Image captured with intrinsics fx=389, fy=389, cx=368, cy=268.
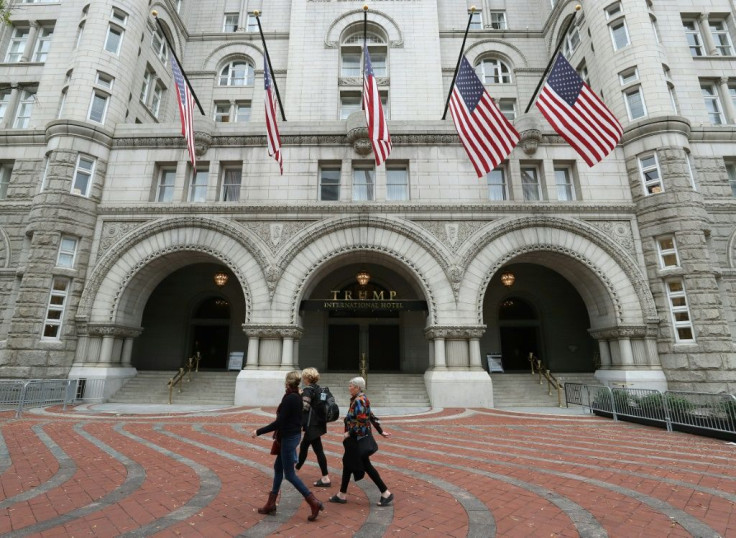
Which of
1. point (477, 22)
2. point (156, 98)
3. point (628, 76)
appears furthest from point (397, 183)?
point (477, 22)

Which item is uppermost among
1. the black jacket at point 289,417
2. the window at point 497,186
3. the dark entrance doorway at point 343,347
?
the window at point 497,186

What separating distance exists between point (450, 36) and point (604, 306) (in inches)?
873

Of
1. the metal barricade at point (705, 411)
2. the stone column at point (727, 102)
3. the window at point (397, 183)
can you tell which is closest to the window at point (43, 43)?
the window at point (397, 183)

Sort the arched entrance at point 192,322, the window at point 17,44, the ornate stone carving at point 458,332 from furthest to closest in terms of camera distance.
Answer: the arched entrance at point 192,322 < the window at point 17,44 < the ornate stone carving at point 458,332

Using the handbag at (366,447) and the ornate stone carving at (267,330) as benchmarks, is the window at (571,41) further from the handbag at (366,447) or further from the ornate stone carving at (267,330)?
the handbag at (366,447)

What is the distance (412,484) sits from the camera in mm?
6164

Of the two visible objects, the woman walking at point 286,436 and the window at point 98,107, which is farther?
the window at point 98,107

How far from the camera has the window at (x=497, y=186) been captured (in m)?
19.0

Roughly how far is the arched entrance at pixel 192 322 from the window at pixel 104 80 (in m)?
10.2

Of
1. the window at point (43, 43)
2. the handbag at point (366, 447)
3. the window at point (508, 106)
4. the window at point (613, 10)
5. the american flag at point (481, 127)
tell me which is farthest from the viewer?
the window at point (508, 106)

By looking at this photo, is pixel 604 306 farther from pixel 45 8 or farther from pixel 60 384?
pixel 45 8

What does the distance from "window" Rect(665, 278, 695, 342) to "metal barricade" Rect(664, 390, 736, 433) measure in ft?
16.8

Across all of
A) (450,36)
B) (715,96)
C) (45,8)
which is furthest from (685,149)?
(45,8)

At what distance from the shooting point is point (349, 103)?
2584 centimetres
